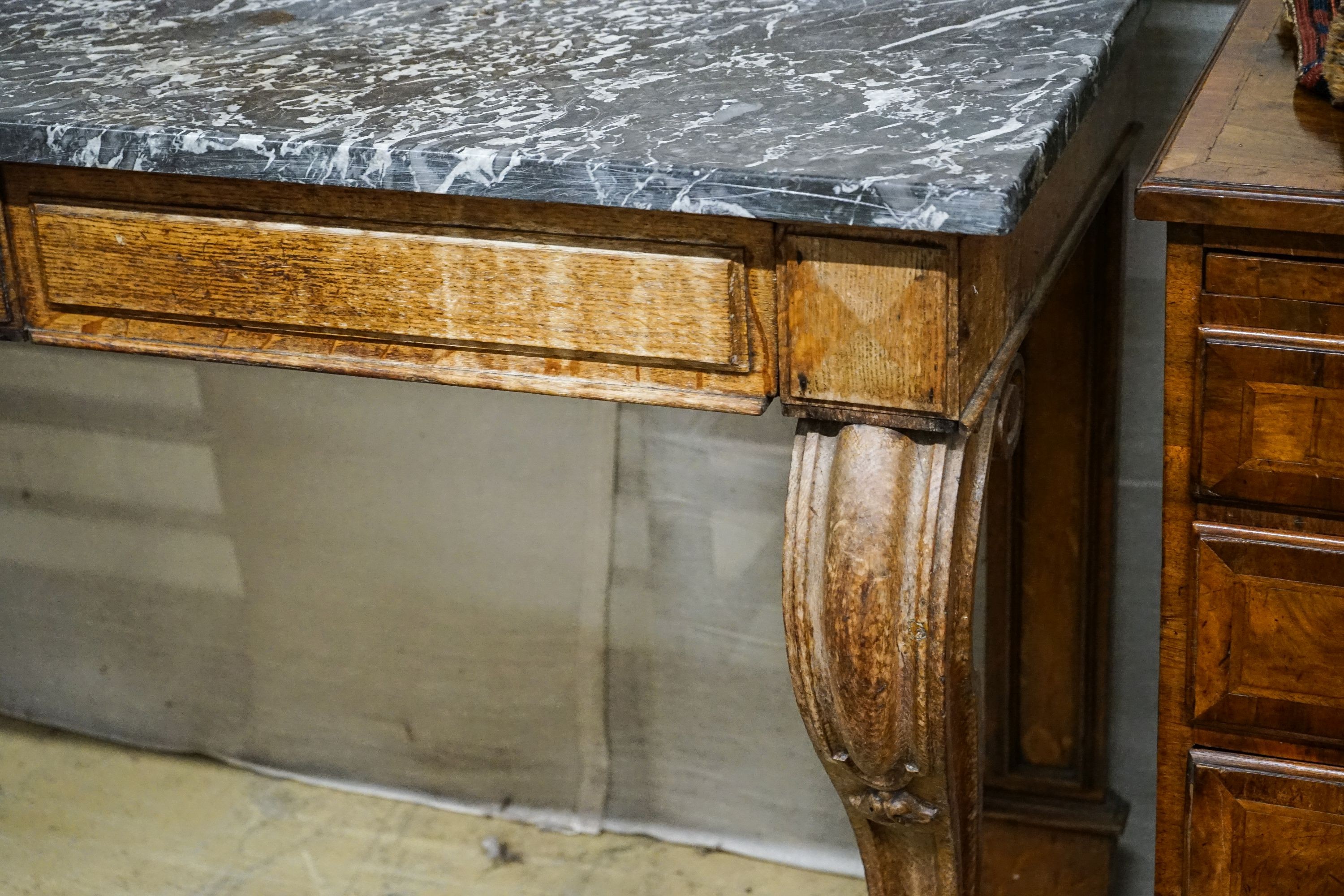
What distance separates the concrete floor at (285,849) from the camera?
1651mm

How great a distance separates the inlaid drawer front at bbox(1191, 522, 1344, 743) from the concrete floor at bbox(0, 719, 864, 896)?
2.56 ft

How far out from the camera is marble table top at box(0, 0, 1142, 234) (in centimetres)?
80

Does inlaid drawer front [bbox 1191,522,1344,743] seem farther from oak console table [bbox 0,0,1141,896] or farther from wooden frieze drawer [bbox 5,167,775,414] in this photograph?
wooden frieze drawer [bbox 5,167,775,414]

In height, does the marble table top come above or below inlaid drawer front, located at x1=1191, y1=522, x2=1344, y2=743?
above

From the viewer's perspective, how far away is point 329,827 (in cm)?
176

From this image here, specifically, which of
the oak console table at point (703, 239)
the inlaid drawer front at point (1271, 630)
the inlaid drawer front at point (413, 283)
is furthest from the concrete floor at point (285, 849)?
the inlaid drawer front at point (413, 283)

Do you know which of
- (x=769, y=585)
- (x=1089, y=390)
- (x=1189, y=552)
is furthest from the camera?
(x=769, y=585)

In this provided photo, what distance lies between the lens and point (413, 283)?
2.97ft

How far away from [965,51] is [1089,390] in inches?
17.3

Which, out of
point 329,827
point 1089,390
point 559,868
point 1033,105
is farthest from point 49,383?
point 1033,105

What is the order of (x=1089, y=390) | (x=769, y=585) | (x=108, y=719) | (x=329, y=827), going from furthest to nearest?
(x=108, y=719) → (x=329, y=827) → (x=769, y=585) → (x=1089, y=390)

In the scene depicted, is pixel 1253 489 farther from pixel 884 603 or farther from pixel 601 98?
pixel 601 98

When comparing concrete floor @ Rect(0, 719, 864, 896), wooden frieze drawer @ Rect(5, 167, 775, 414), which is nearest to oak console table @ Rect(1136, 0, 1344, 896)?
wooden frieze drawer @ Rect(5, 167, 775, 414)

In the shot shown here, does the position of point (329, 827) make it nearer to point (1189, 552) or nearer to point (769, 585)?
point (769, 585)
